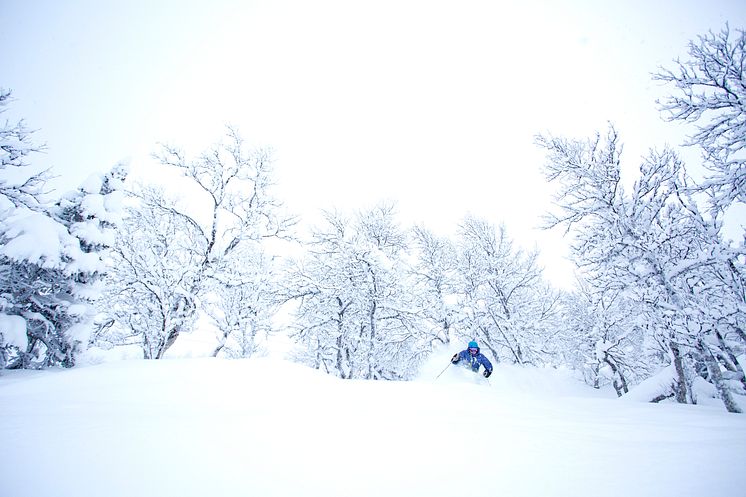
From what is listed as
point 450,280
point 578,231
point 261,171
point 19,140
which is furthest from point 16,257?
point 450,280

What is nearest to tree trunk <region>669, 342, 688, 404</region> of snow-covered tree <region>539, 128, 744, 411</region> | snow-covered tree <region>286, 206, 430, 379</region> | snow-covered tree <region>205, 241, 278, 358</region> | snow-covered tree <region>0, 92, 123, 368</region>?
snow-covered tree <region>539, 128, 744, 411</region>

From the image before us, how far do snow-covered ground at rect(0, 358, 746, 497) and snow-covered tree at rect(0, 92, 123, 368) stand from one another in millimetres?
4574

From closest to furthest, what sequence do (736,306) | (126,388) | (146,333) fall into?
(126,388) → (736,306) → (146,333)

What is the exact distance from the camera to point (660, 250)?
7.37 m

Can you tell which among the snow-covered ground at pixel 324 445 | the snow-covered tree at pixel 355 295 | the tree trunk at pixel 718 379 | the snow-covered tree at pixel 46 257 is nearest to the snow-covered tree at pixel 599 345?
the tree trunk at pixel 718 379

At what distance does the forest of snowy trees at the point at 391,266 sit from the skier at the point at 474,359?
12.4 ft

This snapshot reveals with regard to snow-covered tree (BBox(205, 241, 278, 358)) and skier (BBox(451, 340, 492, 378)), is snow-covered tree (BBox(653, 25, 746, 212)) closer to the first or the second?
skier (BBox(451, 340, 492, 378))

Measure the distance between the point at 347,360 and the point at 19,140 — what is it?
13.9 m

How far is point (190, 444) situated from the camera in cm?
232

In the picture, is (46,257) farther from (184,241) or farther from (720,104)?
(720,104)

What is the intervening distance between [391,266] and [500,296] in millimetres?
7707

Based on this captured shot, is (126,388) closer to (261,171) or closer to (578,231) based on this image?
(261,171)

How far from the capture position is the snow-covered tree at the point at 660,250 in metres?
6.15

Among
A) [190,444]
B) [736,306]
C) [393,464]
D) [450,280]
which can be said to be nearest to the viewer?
[393,464]
